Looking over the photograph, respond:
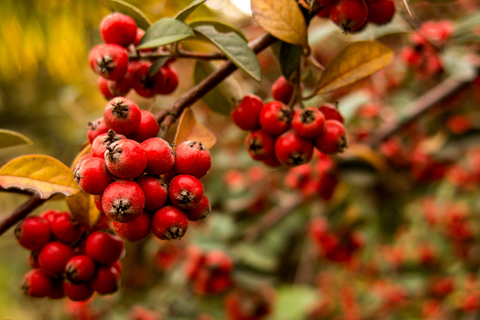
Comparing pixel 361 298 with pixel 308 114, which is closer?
pixel 308 114

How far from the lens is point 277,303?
3.16 meters

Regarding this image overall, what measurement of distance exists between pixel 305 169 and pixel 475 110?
86.5 inches

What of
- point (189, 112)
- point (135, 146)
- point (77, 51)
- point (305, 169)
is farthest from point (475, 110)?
point (77, 51)

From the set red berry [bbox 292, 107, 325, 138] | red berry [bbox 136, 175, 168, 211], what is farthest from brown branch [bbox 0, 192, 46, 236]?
red berry [bbox 292, 107, 325, 138]

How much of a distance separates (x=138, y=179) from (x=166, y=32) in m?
0.39

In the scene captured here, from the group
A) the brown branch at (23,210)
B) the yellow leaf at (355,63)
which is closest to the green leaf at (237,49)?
the yellow leaf at (355,63)

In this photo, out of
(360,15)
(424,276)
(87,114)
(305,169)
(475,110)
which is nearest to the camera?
(360,15)

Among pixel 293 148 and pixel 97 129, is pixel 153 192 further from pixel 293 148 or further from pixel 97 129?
pixel 293 148

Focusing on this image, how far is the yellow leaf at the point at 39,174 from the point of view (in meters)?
0.78

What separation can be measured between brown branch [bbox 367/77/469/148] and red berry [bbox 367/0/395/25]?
4.31 feet

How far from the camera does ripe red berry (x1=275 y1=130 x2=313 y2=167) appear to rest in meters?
0.90

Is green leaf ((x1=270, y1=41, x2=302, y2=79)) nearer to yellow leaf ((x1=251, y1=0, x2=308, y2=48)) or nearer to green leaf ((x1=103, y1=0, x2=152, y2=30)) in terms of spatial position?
yellow leaf ((x1=251, y1=0, x2=308, y2=48))

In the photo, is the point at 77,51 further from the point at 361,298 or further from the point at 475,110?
the point at 361,298

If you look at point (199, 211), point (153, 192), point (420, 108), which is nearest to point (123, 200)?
point (153, 192)
